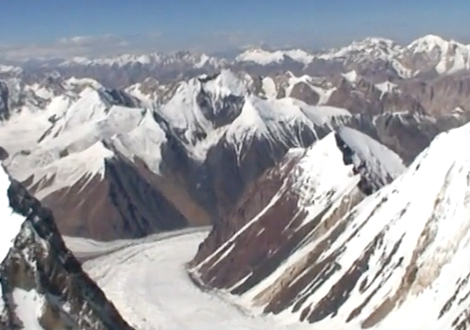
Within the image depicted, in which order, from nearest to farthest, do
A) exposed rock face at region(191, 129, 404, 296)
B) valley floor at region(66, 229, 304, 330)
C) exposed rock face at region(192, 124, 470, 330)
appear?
exposed rock face at region(192, 124, 470, 330)
valley floor at region(66, 229, 304, 330)
exposed rock face at region(191, 129, 404, 296)

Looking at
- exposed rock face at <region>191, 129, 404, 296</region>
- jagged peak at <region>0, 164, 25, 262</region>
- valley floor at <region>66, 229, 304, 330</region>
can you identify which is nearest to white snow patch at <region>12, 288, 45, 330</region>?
jagged peak at <region>0, 164, 25, 262</region>

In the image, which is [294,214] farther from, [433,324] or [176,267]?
[433,324]

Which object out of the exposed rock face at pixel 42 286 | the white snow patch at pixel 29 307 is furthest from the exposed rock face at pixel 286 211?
the white snow patch at pixel 29 307

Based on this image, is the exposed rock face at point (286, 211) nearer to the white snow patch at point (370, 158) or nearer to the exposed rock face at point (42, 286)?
the white snow patch at point (370, 158)

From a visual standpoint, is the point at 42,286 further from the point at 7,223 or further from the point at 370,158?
the point at 370,158

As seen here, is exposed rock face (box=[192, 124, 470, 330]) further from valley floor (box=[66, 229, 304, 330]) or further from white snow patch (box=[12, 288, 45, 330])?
white snow patch (box=[12, 288, 45, 330])

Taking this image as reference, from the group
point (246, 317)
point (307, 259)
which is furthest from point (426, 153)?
point (246, 317)

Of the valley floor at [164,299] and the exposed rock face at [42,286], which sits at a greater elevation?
the exposed rock face at [42,286]

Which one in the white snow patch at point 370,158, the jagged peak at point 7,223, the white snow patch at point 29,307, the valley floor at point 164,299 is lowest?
the valley floor at point 164,299
